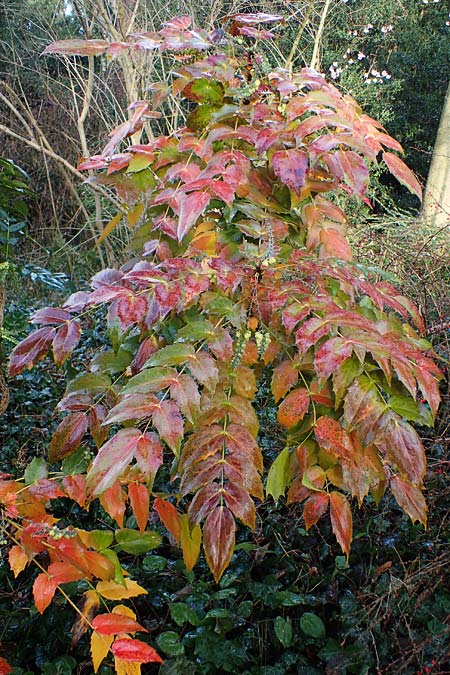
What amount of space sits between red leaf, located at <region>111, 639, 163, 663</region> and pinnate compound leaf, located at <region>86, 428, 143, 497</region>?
0.24 metres

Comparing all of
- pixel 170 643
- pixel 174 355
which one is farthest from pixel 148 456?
pixel 170 643

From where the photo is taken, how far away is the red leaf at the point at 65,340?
107 centimetres

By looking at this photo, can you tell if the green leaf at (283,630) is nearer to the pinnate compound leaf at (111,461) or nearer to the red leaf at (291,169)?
the pinnate compound leaf at (111,461)

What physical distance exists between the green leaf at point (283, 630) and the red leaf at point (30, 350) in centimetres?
107

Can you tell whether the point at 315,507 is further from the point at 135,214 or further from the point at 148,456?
the point at 135,214

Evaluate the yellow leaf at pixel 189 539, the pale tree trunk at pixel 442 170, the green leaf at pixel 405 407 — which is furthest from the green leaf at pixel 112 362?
the pale tree trunk at pixel 442 170

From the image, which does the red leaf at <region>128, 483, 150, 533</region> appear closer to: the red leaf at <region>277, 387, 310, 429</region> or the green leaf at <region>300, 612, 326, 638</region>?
the red leaf at <region>277, 387, 310, 429</region>

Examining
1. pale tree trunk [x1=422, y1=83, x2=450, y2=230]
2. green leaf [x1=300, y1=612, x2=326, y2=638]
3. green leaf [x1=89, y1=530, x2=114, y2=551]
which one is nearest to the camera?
green leaf [x1=89, y1=530, x2=114, y2=551]

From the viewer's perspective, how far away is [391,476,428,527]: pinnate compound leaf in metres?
0.97

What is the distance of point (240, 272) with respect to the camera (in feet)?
3.40

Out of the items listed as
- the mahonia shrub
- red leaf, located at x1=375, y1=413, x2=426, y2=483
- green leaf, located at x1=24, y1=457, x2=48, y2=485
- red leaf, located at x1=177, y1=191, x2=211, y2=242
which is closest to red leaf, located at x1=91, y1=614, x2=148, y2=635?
the mahonia shrub

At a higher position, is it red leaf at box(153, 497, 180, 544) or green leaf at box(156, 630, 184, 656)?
red leaf at box(153, 497, 180, 544)

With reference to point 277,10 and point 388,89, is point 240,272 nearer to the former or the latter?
point 277,10

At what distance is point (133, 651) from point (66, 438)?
35 cm
